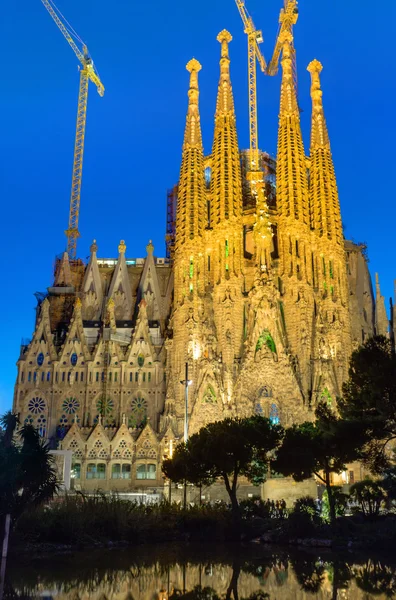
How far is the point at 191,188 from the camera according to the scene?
7669 cm

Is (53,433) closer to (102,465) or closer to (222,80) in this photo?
(102,465)

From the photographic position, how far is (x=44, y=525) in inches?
1011

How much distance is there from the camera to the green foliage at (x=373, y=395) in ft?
88.3

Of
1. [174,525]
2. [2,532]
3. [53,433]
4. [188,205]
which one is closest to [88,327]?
[53,433]

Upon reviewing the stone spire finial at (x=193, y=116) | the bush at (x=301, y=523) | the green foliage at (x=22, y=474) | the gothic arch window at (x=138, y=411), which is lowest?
the bush at (x=301, y=523)

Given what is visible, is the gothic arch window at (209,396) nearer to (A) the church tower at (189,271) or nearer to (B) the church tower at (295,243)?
(A) the church tower at (189,271)

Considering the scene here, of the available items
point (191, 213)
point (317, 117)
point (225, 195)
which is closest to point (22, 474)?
point (191, 213)

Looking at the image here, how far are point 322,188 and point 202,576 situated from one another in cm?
6493

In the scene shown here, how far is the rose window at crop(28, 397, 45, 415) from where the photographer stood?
71.3 meters

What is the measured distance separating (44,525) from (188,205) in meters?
54.0

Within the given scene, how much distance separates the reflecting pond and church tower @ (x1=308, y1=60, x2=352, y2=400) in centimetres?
4356

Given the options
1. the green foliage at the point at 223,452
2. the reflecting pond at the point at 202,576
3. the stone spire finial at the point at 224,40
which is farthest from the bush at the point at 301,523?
the stone spire finial at the point at 224,40

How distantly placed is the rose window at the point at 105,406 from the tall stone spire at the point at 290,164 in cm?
2997

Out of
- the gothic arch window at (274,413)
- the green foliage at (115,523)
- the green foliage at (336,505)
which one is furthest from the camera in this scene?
the gothic arch window at (274,413)
